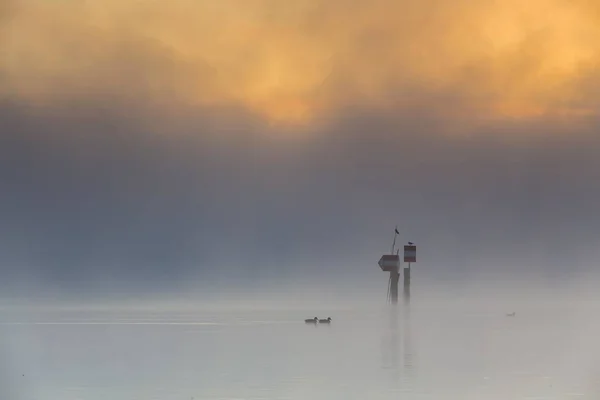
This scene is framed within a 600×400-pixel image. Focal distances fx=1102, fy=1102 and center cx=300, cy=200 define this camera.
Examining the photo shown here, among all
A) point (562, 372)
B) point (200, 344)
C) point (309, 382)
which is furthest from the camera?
point (200, 344)

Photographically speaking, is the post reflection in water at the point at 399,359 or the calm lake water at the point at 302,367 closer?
the calm lake water at the point at 302,367

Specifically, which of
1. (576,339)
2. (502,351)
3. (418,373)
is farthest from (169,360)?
(576,339)

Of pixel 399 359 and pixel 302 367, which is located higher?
pixel 399 359

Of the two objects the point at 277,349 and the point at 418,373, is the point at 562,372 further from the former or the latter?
the point at 277,349

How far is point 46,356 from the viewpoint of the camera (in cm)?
12350

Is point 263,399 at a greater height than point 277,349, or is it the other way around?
point 277,349

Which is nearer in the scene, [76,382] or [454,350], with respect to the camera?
[76,382]

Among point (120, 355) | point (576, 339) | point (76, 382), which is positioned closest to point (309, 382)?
point (76, 382)

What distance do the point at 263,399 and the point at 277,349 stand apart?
5912 centimetres

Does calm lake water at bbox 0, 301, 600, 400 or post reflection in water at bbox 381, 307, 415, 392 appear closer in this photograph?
calm lake water at bbox 0, 301, 600, 400

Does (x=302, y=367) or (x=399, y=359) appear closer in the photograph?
(x=302, y=367)

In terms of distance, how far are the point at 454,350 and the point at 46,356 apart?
47524 mm

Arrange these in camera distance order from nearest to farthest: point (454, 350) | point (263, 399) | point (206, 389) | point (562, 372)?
1. point (263, 399)
2. point (206, 389)
3. point (562, 372)
4. point (454, 350)

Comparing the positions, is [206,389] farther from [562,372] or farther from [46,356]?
[46,356]
